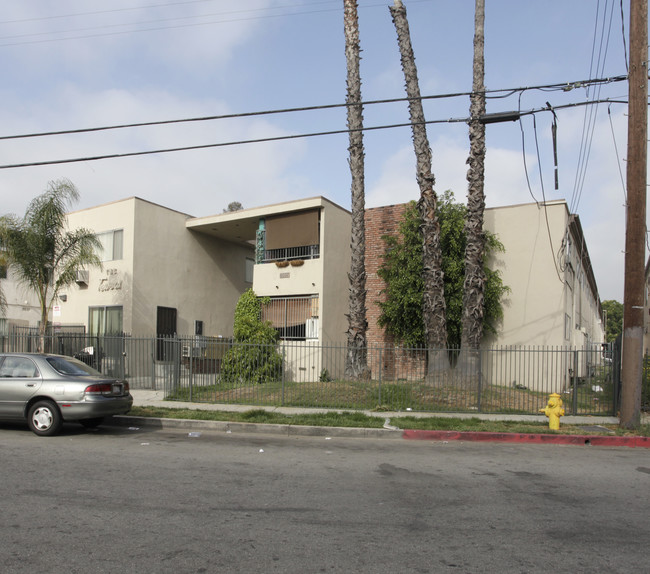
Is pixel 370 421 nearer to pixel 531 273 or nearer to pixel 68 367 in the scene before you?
pixel 68 367

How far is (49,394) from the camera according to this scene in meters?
9.73

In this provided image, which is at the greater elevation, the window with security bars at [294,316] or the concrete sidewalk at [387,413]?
the window with security bars at [294,316]

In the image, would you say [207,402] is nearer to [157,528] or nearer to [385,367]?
[385,367]

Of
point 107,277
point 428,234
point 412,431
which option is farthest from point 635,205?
point 107,277

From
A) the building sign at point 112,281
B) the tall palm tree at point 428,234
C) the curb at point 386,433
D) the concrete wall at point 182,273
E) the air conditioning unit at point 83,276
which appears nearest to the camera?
the curb at point 386,433

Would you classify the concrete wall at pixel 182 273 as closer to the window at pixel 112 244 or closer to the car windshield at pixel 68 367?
the window at pixel 112 244

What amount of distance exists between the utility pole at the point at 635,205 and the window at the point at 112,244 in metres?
16.0

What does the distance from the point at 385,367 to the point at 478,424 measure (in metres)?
8.02

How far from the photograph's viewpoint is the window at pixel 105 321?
19781 mm

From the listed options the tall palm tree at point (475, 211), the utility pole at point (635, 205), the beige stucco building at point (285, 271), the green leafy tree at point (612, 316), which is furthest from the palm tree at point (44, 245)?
the green leafy tree at point (612, 316)

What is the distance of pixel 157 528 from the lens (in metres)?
4.99

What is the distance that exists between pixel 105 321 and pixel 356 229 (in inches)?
393

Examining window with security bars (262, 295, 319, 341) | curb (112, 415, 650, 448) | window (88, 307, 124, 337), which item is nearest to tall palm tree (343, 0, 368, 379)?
window with security bars (262, 295, 319, 341)

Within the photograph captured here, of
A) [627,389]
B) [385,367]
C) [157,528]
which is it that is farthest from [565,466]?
[385,367]
